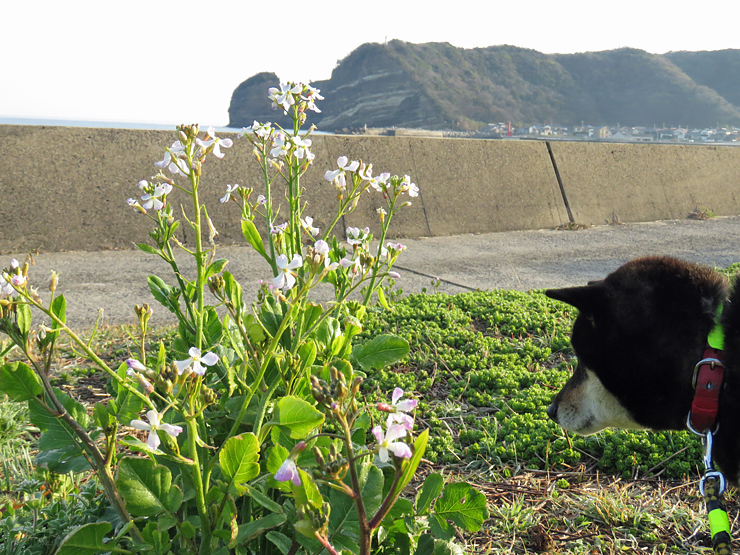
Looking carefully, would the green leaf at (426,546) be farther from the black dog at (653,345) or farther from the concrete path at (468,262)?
the concrete path at (468,262)

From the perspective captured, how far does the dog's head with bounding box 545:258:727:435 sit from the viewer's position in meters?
2.33

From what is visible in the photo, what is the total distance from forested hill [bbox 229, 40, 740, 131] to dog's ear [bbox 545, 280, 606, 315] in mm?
101730

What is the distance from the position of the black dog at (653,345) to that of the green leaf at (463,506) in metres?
1.16

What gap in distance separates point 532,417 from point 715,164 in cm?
943

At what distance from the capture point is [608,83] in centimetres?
11994

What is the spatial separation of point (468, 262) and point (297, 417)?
17.9 ft

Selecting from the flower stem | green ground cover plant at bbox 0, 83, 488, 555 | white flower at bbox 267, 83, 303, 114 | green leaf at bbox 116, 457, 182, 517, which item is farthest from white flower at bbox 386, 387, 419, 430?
white flower at bbox 267, 83, 303, 114

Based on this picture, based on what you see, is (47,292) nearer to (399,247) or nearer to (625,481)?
(399,247)

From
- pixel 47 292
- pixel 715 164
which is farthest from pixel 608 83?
pixel 47 292

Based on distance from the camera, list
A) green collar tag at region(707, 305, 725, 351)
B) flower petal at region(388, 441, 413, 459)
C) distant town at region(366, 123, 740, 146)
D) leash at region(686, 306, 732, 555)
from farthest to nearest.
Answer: distant town at region(366, 123, 740, 146)
green collar tag at region(707, 305, 725, 351)
leash at region(686, 306, 732, 555)
flower petal at region(388, 441, 413, 459)

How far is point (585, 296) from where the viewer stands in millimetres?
2539

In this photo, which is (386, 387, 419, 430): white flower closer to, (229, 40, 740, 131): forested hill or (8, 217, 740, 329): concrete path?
(8, 217, 740, 329): concrete path

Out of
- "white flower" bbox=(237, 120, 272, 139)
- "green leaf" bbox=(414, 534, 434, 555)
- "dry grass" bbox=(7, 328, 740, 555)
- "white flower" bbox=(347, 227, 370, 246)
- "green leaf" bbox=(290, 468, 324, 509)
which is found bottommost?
"dry grass" bbox=(7, 328, 740, 555)

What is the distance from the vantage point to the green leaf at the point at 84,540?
1.40m
